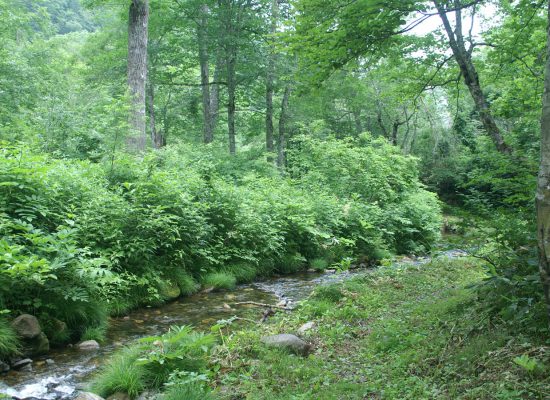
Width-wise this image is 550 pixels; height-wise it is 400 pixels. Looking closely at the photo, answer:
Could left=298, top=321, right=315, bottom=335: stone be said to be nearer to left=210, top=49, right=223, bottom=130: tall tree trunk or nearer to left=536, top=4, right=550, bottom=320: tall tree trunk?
left=536, top=4, right=550, bottom=320: tall tree trunk

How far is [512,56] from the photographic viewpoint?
701cm

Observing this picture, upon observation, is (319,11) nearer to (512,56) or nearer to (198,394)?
(512,56)

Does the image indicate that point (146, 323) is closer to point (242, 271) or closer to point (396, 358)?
point (242, 271)

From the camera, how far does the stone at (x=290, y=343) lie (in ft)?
14.4

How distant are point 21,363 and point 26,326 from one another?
0.44 m

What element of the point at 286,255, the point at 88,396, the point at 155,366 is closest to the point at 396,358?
the point at 155,366

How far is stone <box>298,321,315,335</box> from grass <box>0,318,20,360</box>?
307 cm

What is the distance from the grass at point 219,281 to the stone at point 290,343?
12.5 ft

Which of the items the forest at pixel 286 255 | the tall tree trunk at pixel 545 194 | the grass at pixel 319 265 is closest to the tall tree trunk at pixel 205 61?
the forest at pixel 286 255

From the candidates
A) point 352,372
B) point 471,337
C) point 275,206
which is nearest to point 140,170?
point 275,206

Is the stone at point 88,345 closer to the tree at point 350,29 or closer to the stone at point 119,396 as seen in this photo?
the stone at point 119,396

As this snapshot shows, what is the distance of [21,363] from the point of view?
4.41m

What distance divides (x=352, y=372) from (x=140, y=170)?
607 cm

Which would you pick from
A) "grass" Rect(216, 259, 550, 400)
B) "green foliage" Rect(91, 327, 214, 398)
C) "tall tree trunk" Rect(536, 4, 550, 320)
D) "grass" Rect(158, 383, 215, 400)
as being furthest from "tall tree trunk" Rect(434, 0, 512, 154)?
"grass" Rect(158, 383, 215, 400)
